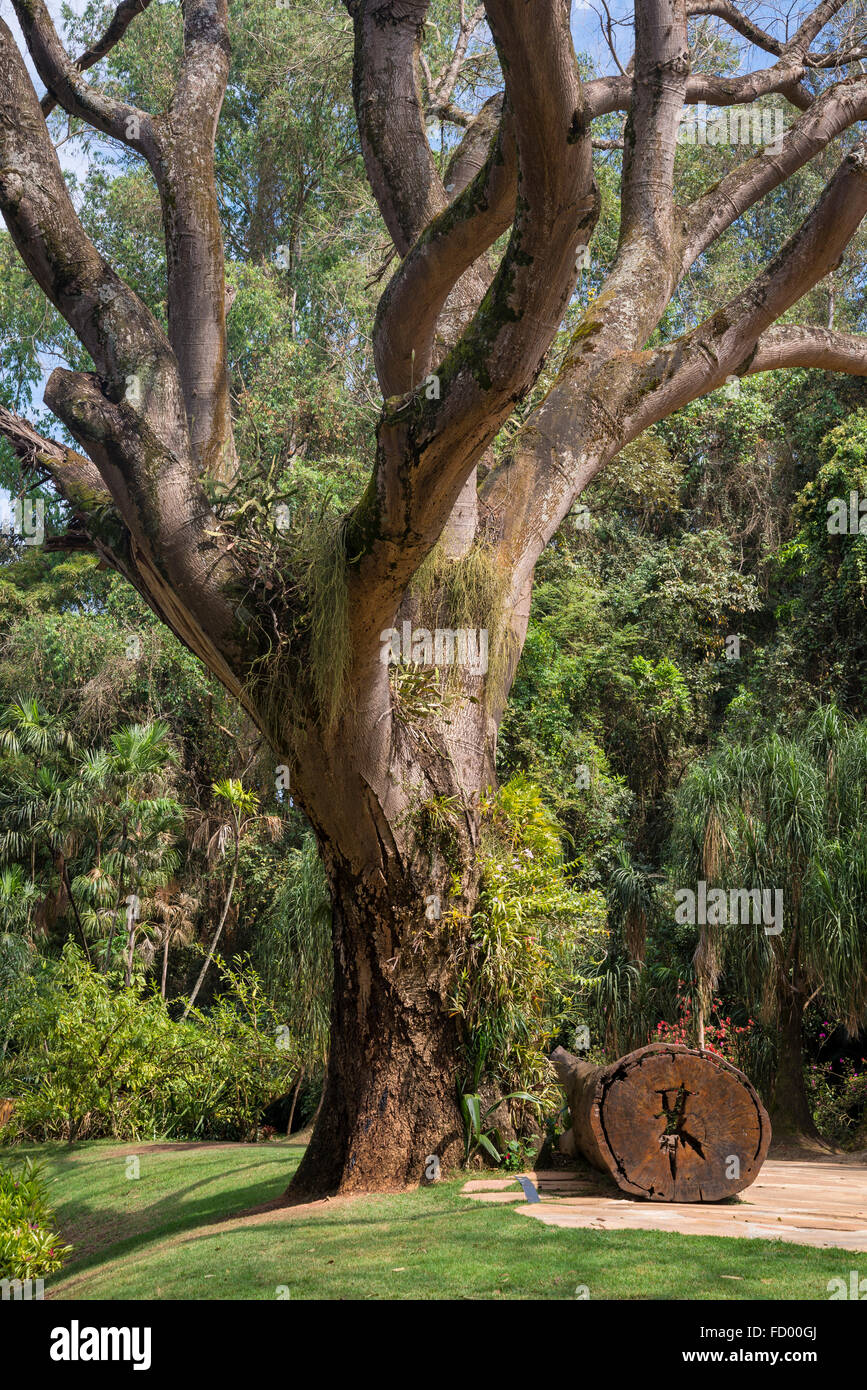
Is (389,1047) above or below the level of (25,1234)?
above

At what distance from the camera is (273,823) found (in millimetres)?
17781

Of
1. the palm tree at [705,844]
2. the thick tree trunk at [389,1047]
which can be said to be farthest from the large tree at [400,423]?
the palm tree at [705,844]

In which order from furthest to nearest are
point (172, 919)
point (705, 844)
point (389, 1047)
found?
point (172, 919) < point (705, 844) < point (389, 1047)

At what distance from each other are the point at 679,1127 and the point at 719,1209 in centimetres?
38

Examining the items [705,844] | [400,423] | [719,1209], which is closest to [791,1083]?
[705,844]

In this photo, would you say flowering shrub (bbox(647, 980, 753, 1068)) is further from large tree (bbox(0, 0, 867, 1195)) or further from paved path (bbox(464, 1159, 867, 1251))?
large tree (bbox(0, 0, 867, 1195))

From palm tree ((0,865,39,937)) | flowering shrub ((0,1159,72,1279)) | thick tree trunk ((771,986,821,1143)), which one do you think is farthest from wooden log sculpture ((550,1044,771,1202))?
palm tree ((0,865,39,937))

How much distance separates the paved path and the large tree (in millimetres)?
723

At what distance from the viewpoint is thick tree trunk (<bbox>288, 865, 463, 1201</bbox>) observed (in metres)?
6.17

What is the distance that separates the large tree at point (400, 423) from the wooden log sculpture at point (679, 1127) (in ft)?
3.87

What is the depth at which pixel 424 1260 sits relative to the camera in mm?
4363

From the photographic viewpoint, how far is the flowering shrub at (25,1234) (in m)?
6.32

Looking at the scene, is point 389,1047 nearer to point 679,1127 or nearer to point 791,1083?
point 679,1127
